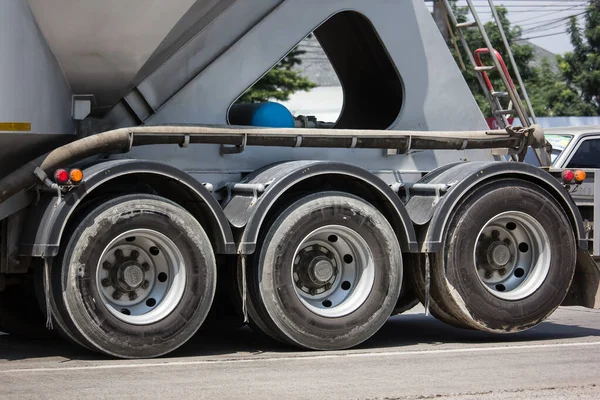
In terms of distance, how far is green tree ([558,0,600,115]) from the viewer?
33594 millimetres

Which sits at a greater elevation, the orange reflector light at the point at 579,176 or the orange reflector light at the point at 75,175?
the orange reflector light at the point at 579,176

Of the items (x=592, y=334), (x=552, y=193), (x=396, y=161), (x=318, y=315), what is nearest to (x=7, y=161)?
(x=318, y=315)

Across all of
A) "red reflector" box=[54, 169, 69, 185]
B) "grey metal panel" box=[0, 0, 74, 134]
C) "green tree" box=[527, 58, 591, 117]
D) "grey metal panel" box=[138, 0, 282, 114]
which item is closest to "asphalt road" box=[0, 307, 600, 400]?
"red reflector" box=[54, 169, 69, 185]

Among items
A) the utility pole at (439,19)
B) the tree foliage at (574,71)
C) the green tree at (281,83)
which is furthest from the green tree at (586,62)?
the utility pole at (439,19)

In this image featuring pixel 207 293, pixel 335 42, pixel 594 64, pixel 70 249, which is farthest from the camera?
pixel 594 64

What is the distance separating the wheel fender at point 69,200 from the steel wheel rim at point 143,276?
1.42ft

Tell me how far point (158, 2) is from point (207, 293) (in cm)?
220

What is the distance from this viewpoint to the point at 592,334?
9.62 m

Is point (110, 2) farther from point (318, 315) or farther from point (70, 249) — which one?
point (318, 315)

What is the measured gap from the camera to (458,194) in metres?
8.66

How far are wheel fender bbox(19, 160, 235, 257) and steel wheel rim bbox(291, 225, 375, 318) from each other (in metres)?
1.00

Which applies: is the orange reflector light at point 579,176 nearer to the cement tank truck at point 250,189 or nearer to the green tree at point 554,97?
the cement tank truck at point 250,189

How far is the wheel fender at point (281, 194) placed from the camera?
8023mm

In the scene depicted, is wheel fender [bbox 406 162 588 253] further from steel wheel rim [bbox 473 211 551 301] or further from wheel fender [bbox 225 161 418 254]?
steel wheel rim [bbox 473 211 551 301]
